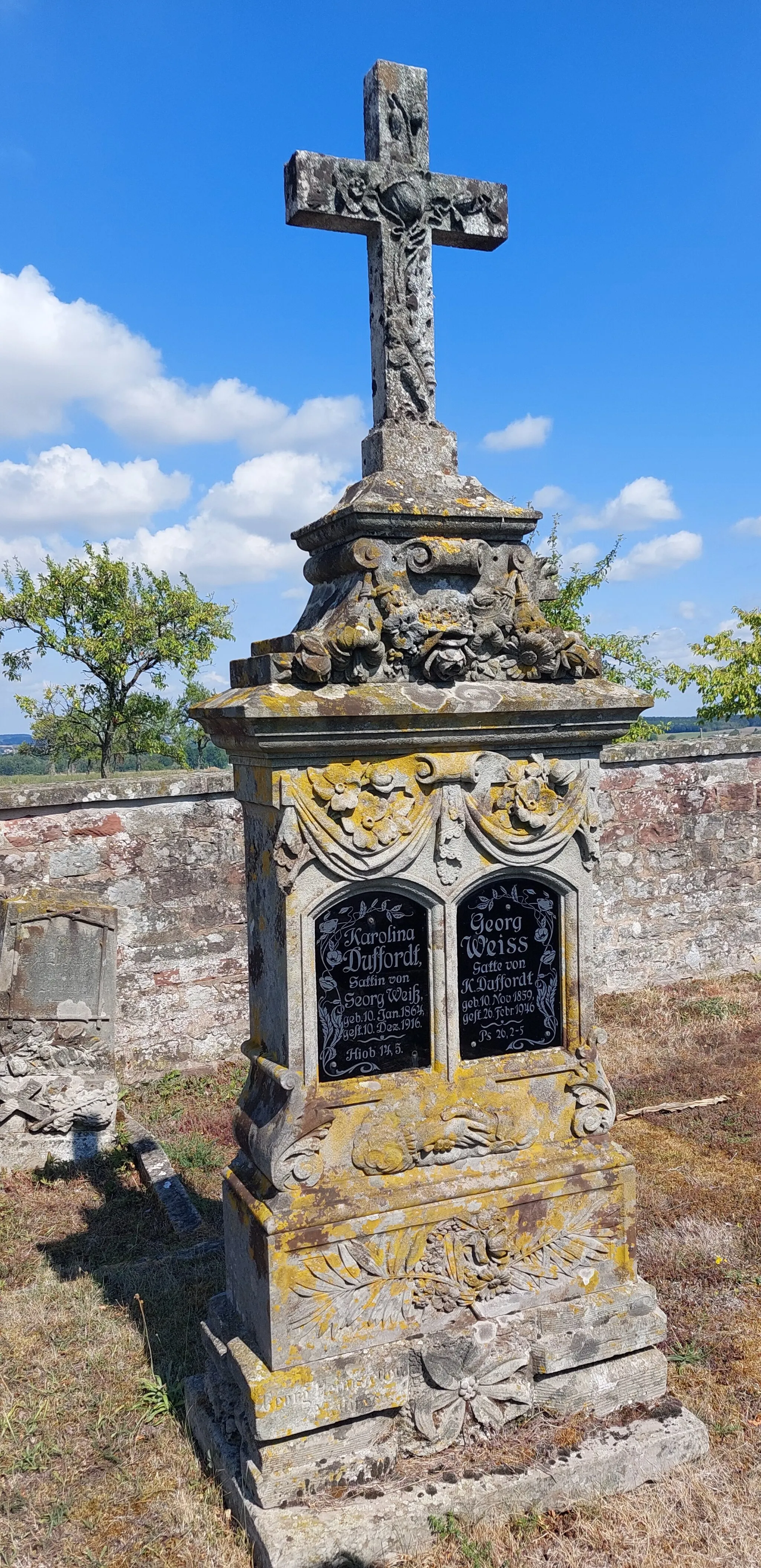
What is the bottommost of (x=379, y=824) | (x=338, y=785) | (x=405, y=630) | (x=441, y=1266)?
(x=441, y=1266)

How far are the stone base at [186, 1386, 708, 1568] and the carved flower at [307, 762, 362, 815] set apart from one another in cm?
237

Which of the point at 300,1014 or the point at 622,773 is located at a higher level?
the point at 622,773

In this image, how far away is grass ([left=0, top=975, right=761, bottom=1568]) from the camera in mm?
3424

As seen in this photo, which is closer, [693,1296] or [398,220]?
[398,220]

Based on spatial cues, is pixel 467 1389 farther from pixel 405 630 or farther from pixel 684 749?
pixel 684 749

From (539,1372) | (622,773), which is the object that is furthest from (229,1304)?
(622,773)

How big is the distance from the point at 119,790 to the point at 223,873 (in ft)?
3.71

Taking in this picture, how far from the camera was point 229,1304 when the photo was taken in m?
4.14

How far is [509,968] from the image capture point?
4.15 meters

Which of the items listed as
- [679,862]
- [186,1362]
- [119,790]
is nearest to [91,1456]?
[186,1362]

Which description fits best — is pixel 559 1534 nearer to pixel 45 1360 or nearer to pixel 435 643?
pixel 45 1360

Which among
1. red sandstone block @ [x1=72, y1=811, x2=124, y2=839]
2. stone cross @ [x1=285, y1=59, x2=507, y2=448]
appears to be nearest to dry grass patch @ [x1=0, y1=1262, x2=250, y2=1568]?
red sandstone block @ [x1=72, y1=811, x2=124, y2=839]

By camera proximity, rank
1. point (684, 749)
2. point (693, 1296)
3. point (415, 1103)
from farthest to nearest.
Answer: point (684, 749), point (693, 1296), point (415, 1103)

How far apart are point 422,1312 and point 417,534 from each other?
2.95 m
